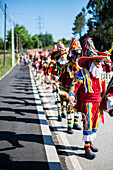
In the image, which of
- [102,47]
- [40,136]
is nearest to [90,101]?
[40,136]

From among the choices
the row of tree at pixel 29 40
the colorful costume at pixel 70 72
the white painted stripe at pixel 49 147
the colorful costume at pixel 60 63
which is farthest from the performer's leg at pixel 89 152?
the row of tree at pixel 29 40

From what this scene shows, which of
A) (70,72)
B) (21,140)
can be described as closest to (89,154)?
(21,140)

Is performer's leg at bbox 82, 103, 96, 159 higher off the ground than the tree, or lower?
lower

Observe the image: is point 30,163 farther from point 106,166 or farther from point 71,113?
point 71,113

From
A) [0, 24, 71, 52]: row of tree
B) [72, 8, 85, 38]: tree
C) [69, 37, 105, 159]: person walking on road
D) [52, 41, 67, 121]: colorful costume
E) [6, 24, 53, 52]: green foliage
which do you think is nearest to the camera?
[69, 37, 105, 159]: person walking on road

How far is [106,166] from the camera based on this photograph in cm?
408

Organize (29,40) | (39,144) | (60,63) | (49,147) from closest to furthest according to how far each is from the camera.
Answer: (49,147) < (39,144) < (60,63) < (29,40)

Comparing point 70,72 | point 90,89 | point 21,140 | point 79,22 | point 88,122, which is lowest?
point 21,140

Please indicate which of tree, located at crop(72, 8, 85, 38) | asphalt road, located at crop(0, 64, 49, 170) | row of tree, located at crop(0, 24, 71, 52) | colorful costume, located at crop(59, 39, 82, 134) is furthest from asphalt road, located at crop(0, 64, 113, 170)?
row of tree, located at crop(0, 24, 71, 52)

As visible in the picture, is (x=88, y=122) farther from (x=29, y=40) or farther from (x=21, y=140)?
(x=29, y=40)

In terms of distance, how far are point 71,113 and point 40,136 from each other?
0.94 m

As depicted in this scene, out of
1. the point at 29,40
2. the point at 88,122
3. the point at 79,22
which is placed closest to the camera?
the point at 88,122

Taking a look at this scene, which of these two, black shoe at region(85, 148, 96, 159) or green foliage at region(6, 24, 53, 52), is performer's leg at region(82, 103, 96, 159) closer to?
black shoe at region(85, 148, 96, 159)

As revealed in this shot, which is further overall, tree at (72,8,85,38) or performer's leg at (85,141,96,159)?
tree at (72,8,85,38)
